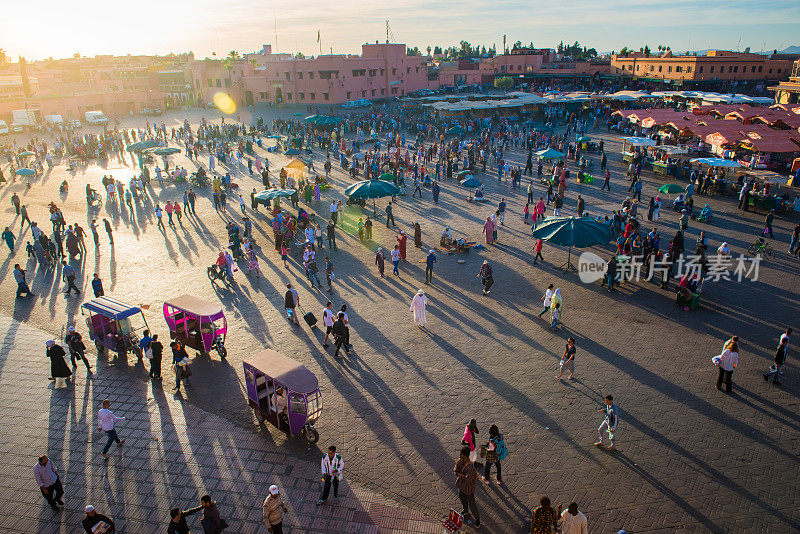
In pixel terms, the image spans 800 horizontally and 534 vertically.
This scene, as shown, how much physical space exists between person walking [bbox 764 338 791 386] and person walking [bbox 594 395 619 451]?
454 centimetres

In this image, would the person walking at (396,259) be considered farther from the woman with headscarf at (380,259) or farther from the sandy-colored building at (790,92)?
the sandy-colored building at (790,92)

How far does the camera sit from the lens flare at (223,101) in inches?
2569

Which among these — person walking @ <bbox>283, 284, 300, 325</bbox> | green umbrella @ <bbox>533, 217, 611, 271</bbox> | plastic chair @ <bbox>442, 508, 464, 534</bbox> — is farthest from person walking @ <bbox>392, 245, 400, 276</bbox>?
plastic chair @ <bbox>442, 508, 464, 534</bbox>

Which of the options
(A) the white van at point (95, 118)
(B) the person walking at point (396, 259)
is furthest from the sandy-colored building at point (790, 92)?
(A) the white van at point (95, 118)

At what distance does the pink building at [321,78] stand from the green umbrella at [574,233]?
4867 centimetres

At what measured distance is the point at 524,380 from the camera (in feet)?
35.0

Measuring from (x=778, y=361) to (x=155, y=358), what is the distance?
13657mm

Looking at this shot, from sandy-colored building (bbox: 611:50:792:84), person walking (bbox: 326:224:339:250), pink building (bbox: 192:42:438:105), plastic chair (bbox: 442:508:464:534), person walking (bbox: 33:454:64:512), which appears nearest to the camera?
plastic chair (bbox: 442:508:464:534)

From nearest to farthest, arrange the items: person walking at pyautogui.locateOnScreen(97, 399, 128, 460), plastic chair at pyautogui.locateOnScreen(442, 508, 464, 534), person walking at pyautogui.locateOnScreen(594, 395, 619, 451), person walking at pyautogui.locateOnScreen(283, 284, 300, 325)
Result: plastic chair at pyautogui.locateOnScreen(442, 508, 464, 534) → person walking at pyautogui.locateOnScreen(594, 395, 619, 451) → person walking at pyautogui.locateOnScreen(97, 399, 128, 460) → person walking at pyautogui.locateOnScreen(283, 284, 300, 325)

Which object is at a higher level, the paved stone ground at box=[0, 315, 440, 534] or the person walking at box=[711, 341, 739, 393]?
the person walking at box=[711, 341, 739, 393]

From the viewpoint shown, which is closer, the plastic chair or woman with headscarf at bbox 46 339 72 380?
the plastic chair

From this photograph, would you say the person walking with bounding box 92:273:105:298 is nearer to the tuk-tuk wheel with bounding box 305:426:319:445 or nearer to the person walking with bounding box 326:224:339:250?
the person walking with bounding box 326:224:339:250

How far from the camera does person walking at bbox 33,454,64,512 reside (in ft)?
24.5

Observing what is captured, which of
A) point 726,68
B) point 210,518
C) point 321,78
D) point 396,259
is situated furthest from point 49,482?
point 726,68
